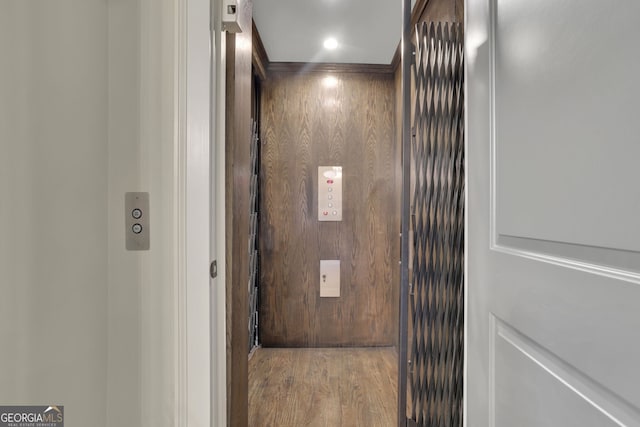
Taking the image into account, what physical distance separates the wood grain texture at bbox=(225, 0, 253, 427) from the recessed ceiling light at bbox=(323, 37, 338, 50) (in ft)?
5.00

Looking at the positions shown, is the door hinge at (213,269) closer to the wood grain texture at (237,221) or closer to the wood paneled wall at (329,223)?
the wood grain texture at (237,221)

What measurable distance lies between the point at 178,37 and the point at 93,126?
0.26 meters

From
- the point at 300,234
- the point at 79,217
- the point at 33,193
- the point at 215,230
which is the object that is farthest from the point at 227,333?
the point at 300,234

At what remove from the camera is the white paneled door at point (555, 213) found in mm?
507

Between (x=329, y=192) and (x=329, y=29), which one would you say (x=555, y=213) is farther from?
(x=329, y=192)

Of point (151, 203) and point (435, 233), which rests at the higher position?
point (151, 203)

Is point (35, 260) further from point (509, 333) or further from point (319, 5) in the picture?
point (319, 5)

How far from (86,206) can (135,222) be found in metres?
0.10

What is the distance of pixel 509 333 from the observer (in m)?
0.82

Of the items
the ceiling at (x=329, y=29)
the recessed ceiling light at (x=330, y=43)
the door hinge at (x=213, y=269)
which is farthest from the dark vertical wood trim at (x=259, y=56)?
the door hinge at (x=213, y=269)

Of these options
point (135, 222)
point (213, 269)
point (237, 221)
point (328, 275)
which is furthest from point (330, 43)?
point (135, 222)

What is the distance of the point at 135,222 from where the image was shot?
30.5 inches

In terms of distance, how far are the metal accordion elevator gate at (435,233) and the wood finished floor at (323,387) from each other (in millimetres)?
557

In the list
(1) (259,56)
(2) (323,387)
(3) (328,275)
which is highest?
(1) (259,56)
